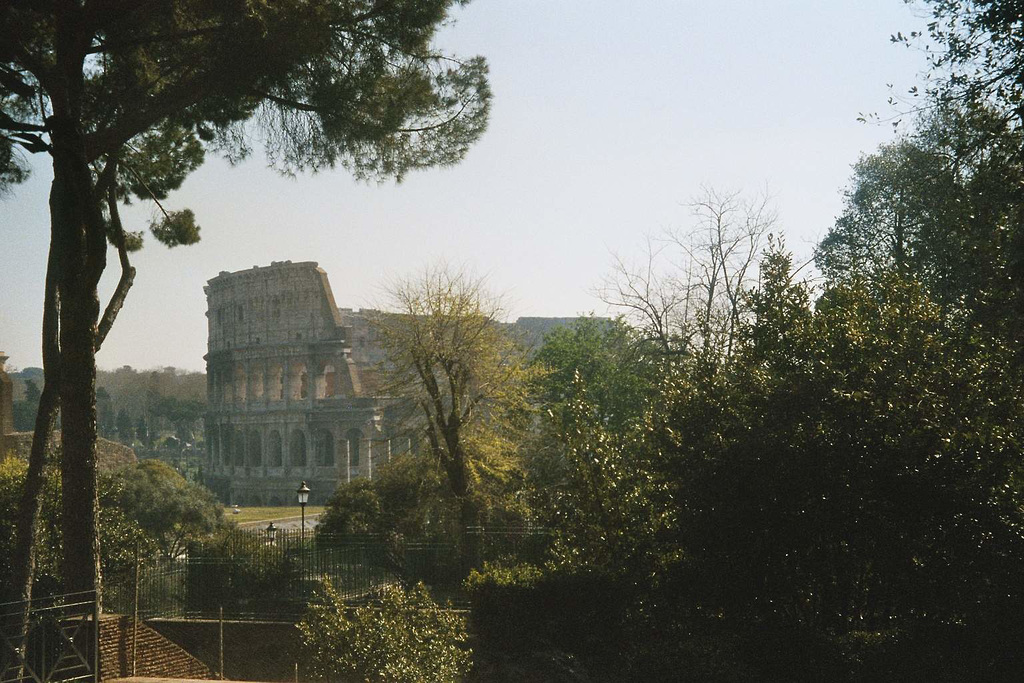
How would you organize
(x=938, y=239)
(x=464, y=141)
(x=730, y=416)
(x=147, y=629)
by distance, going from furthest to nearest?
(x=938, y=239) < (x=147, y=629) < (x=464, y=141) < (x=730, y=416)

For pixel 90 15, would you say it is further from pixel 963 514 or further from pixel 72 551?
pixel 963 514

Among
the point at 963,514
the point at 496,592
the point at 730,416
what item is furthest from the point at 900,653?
the point at 496,592

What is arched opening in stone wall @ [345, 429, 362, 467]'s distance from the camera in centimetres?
5395

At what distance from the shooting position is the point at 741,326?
11.2 m

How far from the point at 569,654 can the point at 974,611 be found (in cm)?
412

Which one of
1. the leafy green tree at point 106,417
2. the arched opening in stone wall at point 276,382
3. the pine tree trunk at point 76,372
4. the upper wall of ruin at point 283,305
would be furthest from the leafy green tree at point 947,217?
the leafy green tree at point 106,417

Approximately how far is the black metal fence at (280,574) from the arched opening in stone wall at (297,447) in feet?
125

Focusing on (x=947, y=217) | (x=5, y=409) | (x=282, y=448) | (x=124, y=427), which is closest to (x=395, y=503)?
(x=5, y=409)

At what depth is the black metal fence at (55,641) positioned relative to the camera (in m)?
7.93

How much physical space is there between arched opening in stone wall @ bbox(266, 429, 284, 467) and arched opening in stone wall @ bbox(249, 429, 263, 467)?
72cm

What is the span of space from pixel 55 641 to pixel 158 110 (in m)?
5.31

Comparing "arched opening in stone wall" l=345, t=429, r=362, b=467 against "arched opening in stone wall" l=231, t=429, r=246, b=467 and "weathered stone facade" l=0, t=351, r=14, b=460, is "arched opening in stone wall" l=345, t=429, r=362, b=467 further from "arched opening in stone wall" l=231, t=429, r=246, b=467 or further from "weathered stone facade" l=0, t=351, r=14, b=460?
"weathered stone facade" l=0, t=351, r=14, b=460

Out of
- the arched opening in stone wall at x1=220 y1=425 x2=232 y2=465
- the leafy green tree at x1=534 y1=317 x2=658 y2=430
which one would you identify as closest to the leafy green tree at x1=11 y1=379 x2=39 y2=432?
the arched opening in stone wall at x1=220 y1=425 x2=232 y2=465

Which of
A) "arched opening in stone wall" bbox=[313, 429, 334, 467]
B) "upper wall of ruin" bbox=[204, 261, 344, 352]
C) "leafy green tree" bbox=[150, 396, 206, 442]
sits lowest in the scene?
"arched opening in stone wall" bbox=[313, 429, 334, 467]
